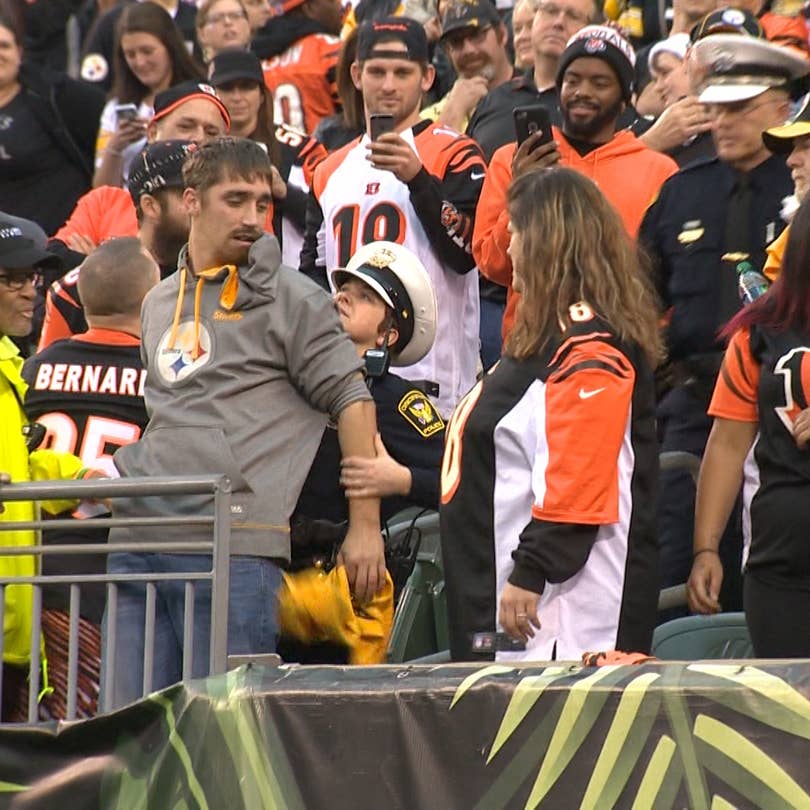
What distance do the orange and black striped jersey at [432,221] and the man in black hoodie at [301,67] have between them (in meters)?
3.04

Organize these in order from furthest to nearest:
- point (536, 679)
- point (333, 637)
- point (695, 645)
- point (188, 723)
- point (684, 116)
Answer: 1. point (684, 116)
2. point (695, 645)
3. point (333, 637)
4. point (188, 723)
5. point (536, 679)

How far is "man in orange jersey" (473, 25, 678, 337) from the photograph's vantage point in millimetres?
7453

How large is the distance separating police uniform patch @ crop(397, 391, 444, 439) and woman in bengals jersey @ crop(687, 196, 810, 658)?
867 mm

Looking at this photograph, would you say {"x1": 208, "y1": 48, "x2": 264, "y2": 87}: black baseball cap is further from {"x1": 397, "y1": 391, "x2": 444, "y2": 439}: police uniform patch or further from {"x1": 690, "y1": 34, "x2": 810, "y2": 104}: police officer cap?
{"x1": 397, "y1": 391, "x2": 444, "y2": 439}: police uniform patch

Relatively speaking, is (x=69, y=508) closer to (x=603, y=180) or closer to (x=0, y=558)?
(x=0, y=558)

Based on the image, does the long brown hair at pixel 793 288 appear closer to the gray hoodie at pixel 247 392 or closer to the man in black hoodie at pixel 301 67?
the gray hoodie at pixel 247 392

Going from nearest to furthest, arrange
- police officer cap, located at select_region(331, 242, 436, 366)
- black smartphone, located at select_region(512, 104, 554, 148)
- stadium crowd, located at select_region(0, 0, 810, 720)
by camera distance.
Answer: stadium crowd, located at select_region(0, 0, 810, 720), police officer cap, located at select_region(331, 242, 436, 366), black smartphone, located at select_region(512, 104, 554, 148)

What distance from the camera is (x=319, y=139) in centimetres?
997


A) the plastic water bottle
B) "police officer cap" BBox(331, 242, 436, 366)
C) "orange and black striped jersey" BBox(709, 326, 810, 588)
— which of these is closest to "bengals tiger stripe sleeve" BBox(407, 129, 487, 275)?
"police officer cap" BBox(331, 242, 436, 366)

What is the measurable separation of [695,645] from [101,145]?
5.11 metres

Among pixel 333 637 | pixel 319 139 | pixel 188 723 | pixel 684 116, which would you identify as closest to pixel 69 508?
pixel 333 637

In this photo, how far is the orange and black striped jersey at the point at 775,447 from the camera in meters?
5.53

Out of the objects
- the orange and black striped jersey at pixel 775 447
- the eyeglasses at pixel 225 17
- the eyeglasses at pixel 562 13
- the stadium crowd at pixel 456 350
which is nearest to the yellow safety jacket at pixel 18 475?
the stadium crowd at pixel 456 350

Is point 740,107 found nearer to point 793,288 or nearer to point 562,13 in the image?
point 793,288
